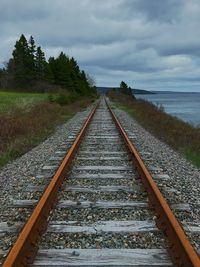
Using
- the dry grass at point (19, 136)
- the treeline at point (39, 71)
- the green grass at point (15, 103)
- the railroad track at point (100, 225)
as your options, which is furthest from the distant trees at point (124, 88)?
the railroad track at point (100, 225)

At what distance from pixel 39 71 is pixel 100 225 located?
252 feet

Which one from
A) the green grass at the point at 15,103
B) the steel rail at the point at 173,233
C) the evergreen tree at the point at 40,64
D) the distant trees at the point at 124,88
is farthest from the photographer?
the distant trees at the point at 124,88

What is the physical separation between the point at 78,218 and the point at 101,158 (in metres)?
4.23

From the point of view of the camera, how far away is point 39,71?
79.5 m

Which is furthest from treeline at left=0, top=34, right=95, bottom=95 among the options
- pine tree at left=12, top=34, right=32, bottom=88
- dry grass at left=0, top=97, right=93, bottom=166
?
dry grass at left=0, top=97, right=93, bottom=166

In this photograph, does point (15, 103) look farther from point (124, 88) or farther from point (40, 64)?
point (124, 88)

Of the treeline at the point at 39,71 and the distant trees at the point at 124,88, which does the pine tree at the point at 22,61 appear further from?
the distant trees at the point at 124,88

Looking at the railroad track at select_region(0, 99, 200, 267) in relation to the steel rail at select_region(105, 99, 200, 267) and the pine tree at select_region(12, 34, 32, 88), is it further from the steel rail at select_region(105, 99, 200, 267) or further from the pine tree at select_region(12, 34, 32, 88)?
the pine tree at select_region(12, 34, 32, 88)

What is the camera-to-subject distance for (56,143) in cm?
1250

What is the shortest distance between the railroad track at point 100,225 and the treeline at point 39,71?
63.6 meters

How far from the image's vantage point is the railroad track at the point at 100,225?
393 cm

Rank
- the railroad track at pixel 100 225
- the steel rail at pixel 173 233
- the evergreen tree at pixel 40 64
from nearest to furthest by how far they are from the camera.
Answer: the steel rail at pixel 173 233 → the railroad track at pixel 100 225 → the evergreen tree at pixel 40 64

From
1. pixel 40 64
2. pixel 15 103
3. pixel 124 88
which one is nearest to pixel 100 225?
pixel 15 103

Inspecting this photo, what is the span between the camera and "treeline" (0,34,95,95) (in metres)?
72.0
